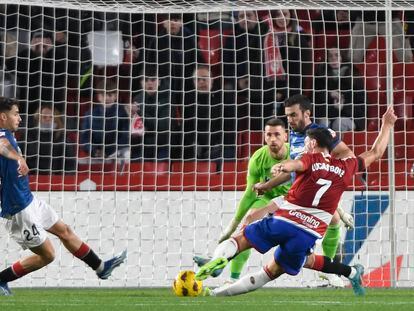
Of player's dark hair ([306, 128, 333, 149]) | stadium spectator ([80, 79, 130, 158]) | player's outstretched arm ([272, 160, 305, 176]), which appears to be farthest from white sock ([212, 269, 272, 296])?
stadium spectator ([80, 79, 130, 158])

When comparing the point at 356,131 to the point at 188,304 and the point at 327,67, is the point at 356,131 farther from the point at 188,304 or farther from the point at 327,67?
the point at 188,304

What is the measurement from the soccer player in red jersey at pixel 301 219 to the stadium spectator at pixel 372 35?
4.87m

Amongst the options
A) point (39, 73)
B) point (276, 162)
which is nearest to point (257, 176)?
point (276, 162)

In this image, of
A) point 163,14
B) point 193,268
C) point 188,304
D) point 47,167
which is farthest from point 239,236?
point 163,14

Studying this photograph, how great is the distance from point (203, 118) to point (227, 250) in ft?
15.5

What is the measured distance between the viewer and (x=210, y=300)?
9805mm

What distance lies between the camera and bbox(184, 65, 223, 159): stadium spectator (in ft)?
45.5

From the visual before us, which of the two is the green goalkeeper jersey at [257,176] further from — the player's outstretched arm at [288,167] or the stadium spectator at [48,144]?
the stadium spectator at [48,144]

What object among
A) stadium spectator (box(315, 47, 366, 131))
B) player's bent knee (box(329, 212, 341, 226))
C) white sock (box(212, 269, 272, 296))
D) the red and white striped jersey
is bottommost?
white sock (box(212, 269, 272, 296))

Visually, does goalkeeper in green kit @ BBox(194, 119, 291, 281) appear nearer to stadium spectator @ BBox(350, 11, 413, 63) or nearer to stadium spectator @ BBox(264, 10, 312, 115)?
stadium spectator @ BBox(264, 10, 312, 115)

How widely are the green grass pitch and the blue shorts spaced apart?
1.07 ft

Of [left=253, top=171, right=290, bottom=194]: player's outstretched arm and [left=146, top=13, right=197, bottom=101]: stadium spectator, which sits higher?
[left=146, top=13, right=197, bottom=101]: stadium spectator

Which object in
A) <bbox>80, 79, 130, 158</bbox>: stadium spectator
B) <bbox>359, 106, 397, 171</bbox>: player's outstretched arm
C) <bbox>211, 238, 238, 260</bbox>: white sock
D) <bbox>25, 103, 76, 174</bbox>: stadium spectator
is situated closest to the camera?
<bbox>211, 238, 238, 260</bbox>: white sock

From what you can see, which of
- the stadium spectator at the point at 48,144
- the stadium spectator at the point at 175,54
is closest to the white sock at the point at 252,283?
the stadium spectator at the point at 48,144
